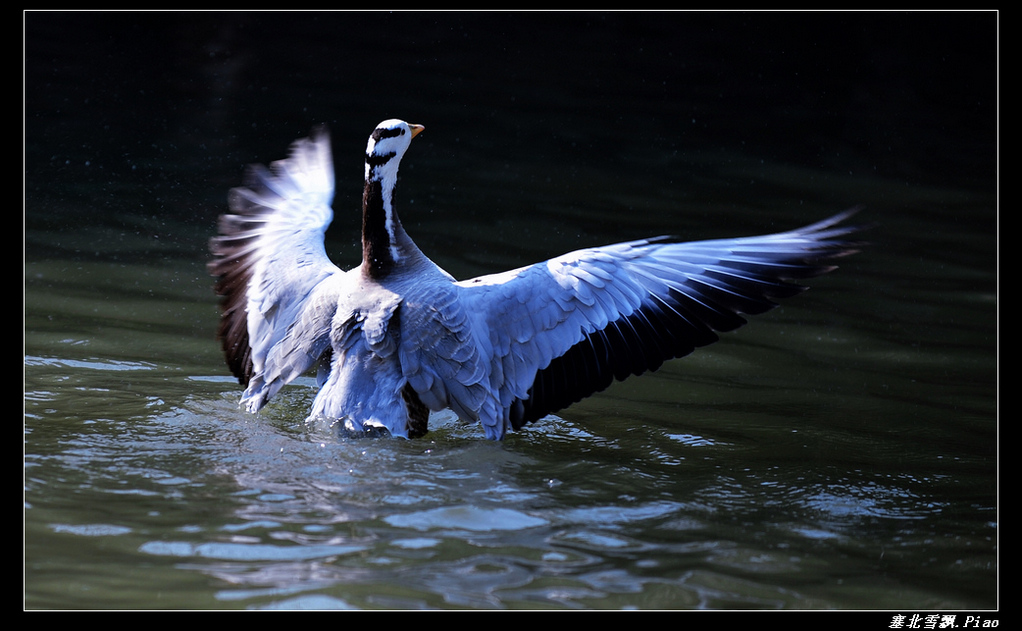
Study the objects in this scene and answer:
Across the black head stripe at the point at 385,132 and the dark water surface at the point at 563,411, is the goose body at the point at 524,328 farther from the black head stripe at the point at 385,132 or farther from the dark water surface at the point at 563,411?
the dark water surface at the point at 563,411

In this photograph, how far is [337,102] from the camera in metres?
12.4

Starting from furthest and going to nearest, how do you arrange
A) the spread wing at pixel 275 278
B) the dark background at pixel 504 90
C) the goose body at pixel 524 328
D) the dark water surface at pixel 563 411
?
the dark background at pixel 504 90
the spread wing at pixel 275 278
the goose body at pixel 524 328
the dark water surface at pixel 563 411

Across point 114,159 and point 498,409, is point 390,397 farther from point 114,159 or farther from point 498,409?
point 114,159

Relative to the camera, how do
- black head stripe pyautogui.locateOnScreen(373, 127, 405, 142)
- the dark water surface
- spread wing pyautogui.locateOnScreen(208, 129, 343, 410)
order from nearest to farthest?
the dark water surface < spread wing pyautogui.locateOnScreen(208, 129, 343, 410) < black head stripe pyautogui.locateOnScreen(373, 127, 405, 142)

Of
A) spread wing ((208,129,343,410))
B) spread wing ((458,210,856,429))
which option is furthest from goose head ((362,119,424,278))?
spread wing ((458,210,856,429))

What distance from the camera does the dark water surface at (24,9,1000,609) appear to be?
417 centimetres

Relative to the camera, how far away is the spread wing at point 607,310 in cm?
538

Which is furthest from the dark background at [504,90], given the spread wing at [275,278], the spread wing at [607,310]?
the spread wing at [607,310]

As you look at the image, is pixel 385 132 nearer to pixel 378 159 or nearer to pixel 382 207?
pixel 378 159

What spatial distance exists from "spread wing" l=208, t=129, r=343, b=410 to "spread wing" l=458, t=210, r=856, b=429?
0.91 m

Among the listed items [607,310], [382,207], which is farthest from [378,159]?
[607,310]

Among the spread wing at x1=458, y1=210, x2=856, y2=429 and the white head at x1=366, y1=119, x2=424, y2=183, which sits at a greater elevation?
the white head at x1=366, y1=119, x2=424, y2=183

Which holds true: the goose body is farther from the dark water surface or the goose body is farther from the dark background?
the dark background

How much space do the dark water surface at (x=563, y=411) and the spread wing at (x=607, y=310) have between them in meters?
0.38
